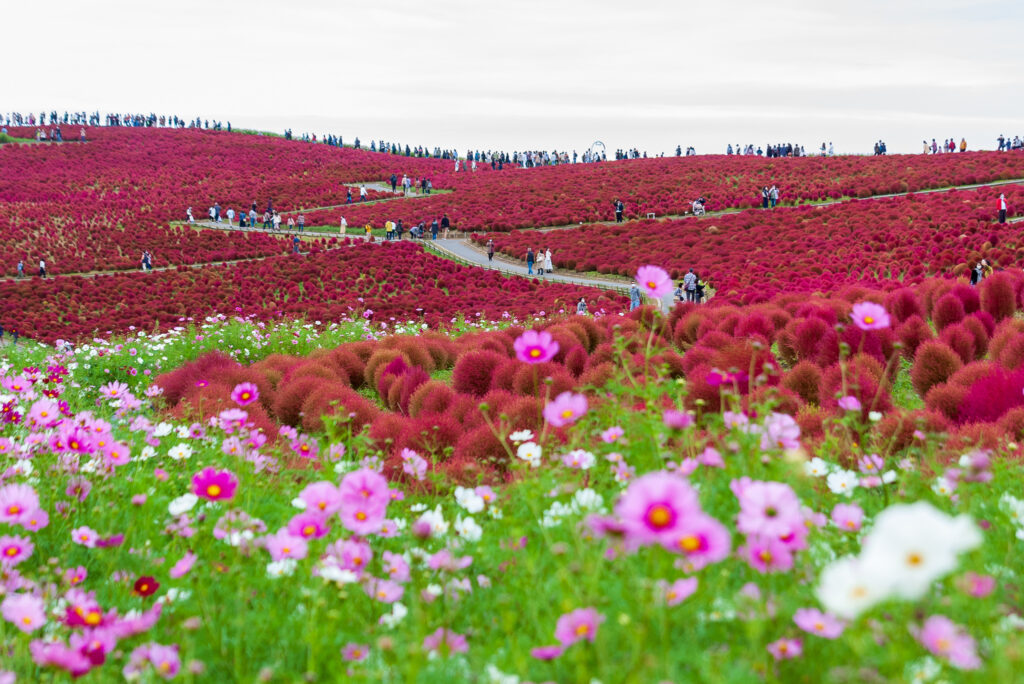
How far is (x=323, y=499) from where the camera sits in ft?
6.81

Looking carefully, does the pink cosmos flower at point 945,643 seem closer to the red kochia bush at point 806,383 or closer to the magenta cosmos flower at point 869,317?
the magenta cosmos flower at point 869,317

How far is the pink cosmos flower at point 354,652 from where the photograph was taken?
Answer: 186 centimetres

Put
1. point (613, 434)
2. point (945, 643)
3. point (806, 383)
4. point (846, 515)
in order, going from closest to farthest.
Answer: point (945, 643) < point (846, 515) < point (613, 434) < point (806, 383)

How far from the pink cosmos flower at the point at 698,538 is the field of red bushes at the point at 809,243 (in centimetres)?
763

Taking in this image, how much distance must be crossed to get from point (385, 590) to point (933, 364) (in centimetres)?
371

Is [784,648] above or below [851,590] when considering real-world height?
below

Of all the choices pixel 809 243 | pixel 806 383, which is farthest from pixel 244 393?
pixel 809 243

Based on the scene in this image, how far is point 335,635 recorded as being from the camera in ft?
6.97

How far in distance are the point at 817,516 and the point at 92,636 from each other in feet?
6.38

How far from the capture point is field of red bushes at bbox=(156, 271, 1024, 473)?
382 cm

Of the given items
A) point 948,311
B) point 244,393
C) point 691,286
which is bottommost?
point 691,286

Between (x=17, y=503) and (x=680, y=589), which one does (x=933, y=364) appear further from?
(x=17, y=503)

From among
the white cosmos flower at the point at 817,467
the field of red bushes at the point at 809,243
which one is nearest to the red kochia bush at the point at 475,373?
the white cosmos flower at the point at 817,467

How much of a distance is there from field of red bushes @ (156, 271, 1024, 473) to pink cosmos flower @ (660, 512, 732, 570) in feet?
5.83
